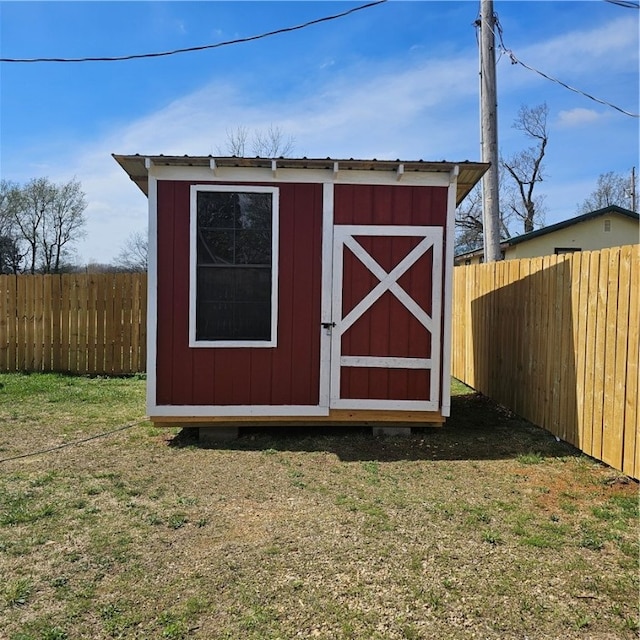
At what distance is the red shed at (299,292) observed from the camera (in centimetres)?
475

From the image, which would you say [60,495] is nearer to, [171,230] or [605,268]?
[171,230]

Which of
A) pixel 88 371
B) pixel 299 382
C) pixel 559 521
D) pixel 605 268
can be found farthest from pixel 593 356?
pixel 88 371

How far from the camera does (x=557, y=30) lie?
768 centimetres

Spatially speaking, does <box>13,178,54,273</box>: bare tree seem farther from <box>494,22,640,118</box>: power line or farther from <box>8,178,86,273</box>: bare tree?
<box>494,22,640,118</box>: power line

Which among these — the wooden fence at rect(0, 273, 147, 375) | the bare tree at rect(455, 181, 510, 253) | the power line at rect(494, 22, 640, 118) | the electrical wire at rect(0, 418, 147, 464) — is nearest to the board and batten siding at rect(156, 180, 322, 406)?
the electrical wire at rect(0, 418, 147, 464)

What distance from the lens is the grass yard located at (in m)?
2.09

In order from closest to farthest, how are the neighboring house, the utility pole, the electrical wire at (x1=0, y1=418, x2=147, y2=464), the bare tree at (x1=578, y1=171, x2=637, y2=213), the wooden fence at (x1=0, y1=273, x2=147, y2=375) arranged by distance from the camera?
1. the electrical wire at (x1=0, y1=418, x2=147, y2=464)
2. the utility pole
3. the wooden fence at (x1=0, y1=273, x2=147, y2=375)
4. the neighboring house
5. the bare tree at (x1=578, y1=171, x2=637, y2=213)

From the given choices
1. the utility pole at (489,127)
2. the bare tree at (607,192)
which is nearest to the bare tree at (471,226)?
the bare tree at (607,192)

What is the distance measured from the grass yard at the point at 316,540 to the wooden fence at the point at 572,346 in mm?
311

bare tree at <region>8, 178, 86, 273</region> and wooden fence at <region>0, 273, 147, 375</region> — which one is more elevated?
bare tree at <region>8, 178, 86, 273</region>

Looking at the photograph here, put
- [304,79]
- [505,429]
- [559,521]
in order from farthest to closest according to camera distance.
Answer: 1. [304,79]
2. [505,429]
3. [559,521]

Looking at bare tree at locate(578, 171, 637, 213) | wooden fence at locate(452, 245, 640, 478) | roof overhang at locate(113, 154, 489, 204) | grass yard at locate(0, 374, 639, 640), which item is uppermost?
bare tree at locate(578, 171, 637, 213)

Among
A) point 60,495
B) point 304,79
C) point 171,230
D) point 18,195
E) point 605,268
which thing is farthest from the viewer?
point 18,195

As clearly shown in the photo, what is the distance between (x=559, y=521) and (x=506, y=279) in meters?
3.66
